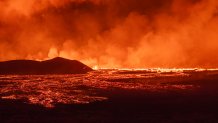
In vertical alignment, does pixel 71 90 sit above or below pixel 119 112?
above

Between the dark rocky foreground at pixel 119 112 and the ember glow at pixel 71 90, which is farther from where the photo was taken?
the ember glow at pixel 71 90

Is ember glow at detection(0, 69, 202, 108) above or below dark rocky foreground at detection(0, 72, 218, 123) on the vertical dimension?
above

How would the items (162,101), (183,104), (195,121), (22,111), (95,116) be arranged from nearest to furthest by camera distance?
1. (195,121)
2. (95,116)
3. (22,111)
4. (183,104)
5. (162,101)

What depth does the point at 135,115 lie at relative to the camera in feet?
172

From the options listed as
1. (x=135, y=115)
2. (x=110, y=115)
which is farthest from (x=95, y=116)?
(x=135, y=115)

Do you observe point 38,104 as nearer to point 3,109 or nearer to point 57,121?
point 3,109

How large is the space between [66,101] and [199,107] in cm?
2508

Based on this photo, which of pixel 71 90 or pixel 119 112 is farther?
pixel 71 90

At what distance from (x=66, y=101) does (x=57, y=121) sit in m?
22.7

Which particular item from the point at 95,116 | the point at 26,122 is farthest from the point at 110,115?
the point at 26,122

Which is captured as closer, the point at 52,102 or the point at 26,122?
the point at 26,122

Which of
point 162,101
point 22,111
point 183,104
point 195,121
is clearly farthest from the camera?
point 162,101

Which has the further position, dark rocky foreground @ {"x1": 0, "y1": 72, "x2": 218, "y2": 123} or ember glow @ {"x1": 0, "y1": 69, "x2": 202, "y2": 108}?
ember glow @ {"x1": 0, "y1": 69, "x2": 202, "y2": 108}

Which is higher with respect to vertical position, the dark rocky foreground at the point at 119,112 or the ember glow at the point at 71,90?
the ember glow at the point at 71,90
